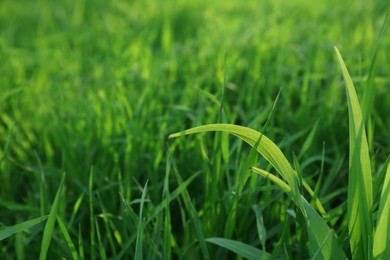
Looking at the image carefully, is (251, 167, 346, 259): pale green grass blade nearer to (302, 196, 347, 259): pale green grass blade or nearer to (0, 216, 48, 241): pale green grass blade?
(302, 196, 347, 259): pale green grass blade

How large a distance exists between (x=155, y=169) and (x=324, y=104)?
0.50 meters

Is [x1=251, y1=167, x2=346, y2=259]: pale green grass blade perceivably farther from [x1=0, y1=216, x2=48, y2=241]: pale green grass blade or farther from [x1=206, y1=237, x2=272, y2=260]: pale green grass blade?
[x1=0, y1=216, x2=48, y2=241]: pale green grass blade

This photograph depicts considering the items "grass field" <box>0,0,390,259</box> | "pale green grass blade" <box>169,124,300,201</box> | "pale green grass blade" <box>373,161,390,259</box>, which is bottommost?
"grass field" <box>0,0,390,259</box>

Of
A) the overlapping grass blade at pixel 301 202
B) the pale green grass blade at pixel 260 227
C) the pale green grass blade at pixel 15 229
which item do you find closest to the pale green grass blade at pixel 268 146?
the overlapping grass blade at pixel 301 202

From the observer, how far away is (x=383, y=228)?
71 cm

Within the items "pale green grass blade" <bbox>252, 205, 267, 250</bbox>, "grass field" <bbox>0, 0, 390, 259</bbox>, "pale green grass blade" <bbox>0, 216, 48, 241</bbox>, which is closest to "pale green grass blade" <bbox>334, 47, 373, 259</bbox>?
"grass field" <bbox>0, 0, 390, 259</bbox>

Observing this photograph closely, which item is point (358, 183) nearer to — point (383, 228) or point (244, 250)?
point (383, 228)

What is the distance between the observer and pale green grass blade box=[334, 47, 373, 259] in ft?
2.41

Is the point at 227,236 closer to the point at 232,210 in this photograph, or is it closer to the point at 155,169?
the point at 232,210

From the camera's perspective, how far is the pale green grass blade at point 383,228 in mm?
706

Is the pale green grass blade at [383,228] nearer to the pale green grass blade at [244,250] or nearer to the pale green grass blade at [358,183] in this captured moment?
the pale green grass blade at [358,183]

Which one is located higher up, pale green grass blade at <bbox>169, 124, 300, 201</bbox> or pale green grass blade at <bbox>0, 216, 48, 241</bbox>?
Result: pale green grass blade at <bbox>169, 124, 300, 201</bbox>

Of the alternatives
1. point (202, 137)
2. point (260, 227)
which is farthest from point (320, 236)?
point (202, 137)

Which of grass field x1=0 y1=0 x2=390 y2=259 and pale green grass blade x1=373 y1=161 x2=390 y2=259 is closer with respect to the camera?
pale green grass blade x1=373 y1=161 x2=390 y2=259
